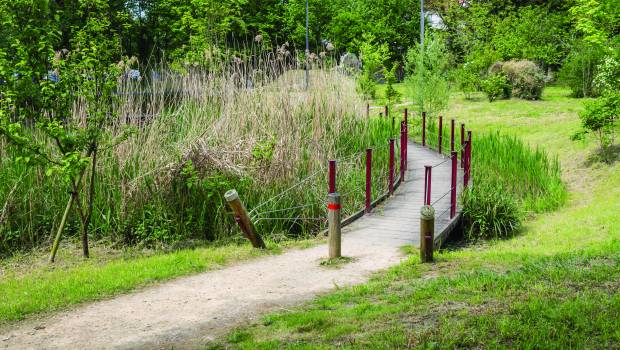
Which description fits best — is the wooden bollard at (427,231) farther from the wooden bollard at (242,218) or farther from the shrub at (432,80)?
the shrub at (432,80)

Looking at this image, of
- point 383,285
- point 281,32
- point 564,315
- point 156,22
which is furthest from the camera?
point 281,32

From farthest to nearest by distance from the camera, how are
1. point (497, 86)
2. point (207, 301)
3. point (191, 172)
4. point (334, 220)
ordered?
point (497, 86) < point (191, 172) < point (334, 220) < point (207, 301)

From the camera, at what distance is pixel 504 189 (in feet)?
39.1

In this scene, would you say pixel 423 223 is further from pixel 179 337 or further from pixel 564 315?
pixel 179 337

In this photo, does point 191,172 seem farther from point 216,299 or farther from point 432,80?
point 432,80

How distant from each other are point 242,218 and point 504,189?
19.5 feet

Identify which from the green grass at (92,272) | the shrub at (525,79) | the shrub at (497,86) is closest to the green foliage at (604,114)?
the green grass at (92,272)

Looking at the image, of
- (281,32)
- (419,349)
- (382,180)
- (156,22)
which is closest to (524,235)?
(382,180)

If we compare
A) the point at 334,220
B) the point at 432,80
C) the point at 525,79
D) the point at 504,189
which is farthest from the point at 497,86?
the point at 334,220

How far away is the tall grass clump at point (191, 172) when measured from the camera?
934cm

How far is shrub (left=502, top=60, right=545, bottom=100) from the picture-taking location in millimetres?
23672

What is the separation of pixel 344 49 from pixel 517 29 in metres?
14.9

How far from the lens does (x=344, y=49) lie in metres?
42.2

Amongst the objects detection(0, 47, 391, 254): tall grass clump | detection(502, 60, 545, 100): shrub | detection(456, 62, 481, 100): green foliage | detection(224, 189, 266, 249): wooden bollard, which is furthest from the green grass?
detection(456, 62, 481, 100): green foliage
